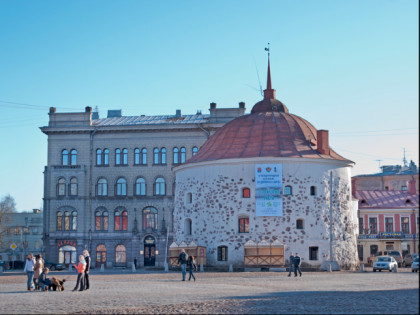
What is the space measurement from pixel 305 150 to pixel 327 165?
85.0 inches

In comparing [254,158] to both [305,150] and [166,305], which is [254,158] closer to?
[305,150]

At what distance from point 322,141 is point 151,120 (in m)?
26.3

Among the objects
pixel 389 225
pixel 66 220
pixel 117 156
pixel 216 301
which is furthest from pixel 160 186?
pixel 216 301

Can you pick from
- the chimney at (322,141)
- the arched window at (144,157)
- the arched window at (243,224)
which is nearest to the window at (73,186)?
the arched window at (144,157)

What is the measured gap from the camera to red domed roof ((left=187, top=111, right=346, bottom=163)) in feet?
166

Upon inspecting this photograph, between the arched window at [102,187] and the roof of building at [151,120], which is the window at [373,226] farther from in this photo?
the arched window at [102,187]

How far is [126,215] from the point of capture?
68.3 metres

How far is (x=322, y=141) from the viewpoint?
51.9m

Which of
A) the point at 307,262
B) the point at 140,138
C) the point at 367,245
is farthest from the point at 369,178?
the point at 307,262

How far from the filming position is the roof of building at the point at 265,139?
50.7m

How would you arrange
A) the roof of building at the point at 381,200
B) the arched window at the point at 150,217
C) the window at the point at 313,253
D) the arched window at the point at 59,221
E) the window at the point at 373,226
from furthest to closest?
the arched window at the point at 59,221 < the arched window at the point at 150,217 < the window at the point at 373,226 < the roof of building at the point at 381,200 < the window at the point at 313,253

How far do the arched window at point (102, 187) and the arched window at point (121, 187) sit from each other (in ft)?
4.33

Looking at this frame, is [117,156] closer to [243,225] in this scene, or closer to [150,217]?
[150,217]

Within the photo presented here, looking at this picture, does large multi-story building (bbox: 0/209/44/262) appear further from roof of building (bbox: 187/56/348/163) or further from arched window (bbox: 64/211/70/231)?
roof of building (bbox: 187/56/348/163)
